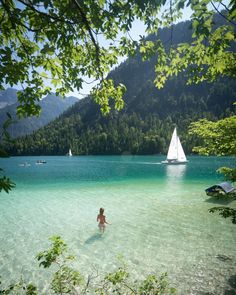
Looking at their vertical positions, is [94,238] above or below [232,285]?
below

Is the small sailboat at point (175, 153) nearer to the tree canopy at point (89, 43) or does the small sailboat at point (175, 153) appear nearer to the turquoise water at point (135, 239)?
the turquoise water at point (135, 239)

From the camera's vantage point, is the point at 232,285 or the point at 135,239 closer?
the point at 232,285

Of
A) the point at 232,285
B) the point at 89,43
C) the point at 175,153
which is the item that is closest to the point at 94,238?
the point at 232,285

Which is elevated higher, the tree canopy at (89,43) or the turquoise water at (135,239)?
the tree canopy at (89,43)

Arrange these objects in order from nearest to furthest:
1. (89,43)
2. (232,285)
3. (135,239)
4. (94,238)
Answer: (89,43) → (232,285) → (135,239) → (94,238)

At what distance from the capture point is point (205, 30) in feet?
13.4

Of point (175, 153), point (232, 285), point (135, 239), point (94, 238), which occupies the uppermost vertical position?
point (175, 153)

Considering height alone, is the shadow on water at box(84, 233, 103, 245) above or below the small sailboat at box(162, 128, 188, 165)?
below

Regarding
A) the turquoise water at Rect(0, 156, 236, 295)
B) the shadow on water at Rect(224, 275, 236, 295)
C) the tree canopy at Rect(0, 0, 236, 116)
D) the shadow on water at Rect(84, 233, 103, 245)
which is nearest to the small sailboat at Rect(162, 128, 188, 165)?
the turquoise water at Rect(0, 156, 236, 295)

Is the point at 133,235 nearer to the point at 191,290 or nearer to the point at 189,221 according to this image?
the point at 189,221

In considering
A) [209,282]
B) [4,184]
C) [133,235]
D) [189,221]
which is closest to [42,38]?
[4,184]

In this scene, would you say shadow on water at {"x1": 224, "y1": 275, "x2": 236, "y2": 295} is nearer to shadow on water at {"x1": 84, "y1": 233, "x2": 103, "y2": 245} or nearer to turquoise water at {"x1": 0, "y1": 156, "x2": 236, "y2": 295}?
turquoise water at {"x1": 0, "y1": 156, "x2": 236, "y2": 295}

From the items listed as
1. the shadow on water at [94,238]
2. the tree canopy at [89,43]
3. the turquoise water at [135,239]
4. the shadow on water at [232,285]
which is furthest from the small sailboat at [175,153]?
the tree canopy at [89,43]

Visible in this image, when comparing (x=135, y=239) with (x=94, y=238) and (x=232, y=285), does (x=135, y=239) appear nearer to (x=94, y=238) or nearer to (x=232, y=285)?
(x=94, y=238)
